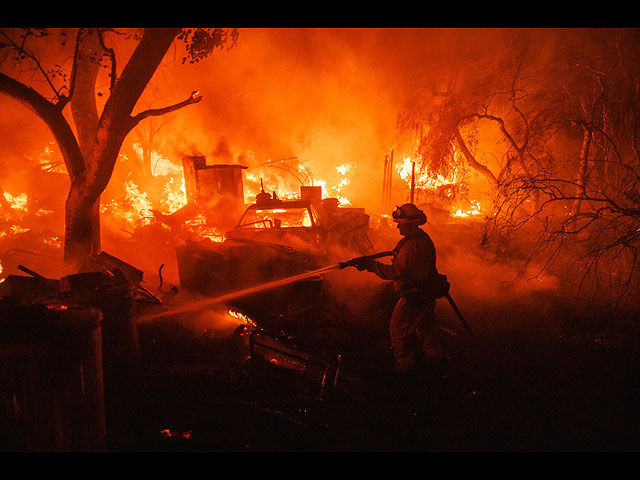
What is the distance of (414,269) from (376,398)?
1.54m

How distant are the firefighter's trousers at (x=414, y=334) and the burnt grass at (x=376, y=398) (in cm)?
18

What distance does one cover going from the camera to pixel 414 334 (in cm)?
445

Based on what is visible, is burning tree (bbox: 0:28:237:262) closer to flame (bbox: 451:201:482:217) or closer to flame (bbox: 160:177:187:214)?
flame (bbox: 160:177:187:214)

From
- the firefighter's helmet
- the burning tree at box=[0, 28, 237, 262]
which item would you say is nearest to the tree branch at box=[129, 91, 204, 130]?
the burning tree at box=[0, 28, 237, 262]

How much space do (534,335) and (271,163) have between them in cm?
1676

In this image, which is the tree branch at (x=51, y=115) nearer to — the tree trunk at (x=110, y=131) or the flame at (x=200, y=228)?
the tree trunk at (x=110, y=131)

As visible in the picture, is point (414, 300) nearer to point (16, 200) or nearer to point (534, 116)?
point (534, 116)

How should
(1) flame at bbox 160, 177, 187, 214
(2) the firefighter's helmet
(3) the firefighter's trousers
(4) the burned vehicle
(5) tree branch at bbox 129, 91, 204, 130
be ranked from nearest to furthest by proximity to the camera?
(3) the firefighter's trousers < (2) the firefighter's helmet < (4) the burned vehicle < (5) tree branch at bbox 129, 91, 204, 130 < (1) flame at bbox 160, 177, 187, 214

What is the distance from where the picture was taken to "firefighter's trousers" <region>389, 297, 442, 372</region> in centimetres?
435

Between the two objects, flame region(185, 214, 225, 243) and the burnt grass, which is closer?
the burnt grass

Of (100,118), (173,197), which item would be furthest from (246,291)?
(173,197)

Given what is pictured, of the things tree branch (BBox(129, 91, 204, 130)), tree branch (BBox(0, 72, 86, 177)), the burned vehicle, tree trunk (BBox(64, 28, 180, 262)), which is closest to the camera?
tree branch (BBox(0, 72, 86, 177))

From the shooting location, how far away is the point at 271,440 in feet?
10.6
